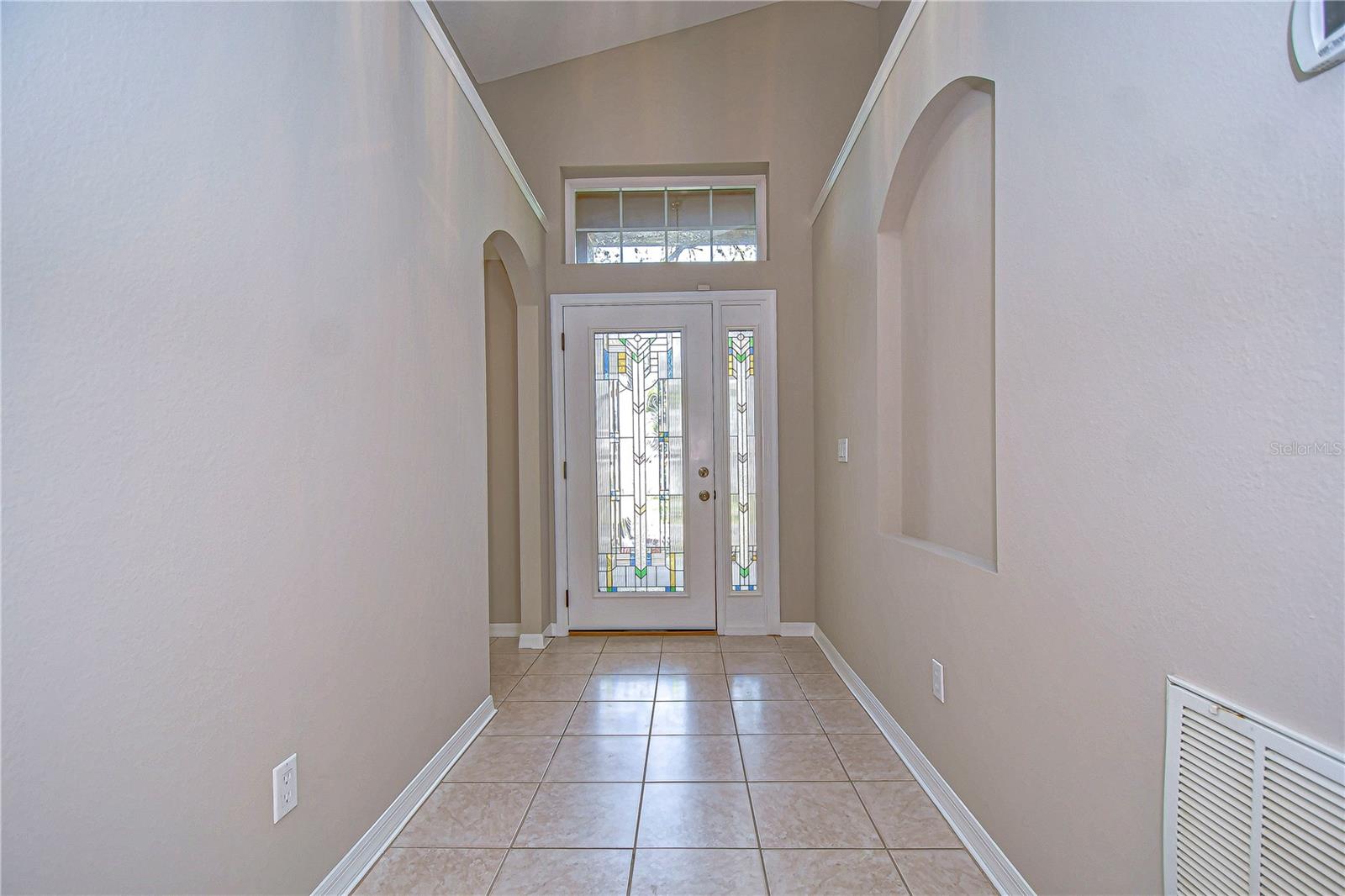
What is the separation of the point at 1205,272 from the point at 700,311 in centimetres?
313

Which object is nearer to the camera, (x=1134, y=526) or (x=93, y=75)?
(x=93, y=75)

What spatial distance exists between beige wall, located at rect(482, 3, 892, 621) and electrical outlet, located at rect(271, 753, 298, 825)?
301 centimetres

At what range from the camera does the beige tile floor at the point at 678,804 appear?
1.68 meters

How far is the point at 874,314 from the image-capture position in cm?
263

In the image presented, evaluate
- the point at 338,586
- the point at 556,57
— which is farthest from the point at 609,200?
the point at 338,586

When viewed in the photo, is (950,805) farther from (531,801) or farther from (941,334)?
(941,334)

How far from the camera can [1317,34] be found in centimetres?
78

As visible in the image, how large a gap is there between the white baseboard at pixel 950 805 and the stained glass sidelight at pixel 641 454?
1473 mm

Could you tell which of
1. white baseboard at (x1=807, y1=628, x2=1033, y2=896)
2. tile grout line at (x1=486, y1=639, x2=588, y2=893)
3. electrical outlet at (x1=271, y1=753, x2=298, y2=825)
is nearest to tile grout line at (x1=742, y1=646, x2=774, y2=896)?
white baseboard at (x1=807, y1=628, x2=1033, y2=896)

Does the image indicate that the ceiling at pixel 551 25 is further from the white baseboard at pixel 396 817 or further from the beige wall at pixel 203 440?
the white baseboard at pixel 396 817

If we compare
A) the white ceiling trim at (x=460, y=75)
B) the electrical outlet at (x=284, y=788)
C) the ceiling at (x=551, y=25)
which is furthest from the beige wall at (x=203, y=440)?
the ceiling at (x=551, y=25)

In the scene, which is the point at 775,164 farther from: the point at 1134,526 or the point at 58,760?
the point at 58,760

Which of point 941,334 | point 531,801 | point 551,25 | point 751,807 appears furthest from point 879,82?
point 531,801

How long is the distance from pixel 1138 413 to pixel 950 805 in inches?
53.9
